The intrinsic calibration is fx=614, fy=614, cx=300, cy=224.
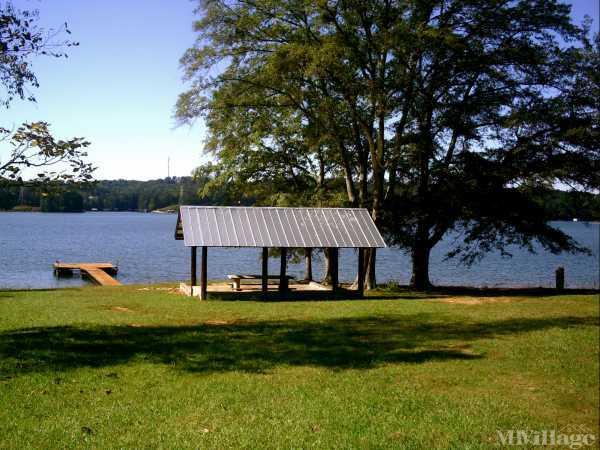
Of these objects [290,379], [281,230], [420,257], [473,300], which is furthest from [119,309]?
[420,257]

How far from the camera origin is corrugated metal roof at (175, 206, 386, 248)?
73.6 ft

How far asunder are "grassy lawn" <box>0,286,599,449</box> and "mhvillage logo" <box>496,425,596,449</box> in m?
0.14

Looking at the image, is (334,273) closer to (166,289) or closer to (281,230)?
(281,230)

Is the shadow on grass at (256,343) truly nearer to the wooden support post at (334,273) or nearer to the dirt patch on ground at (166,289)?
the wooden support post at (334,273)

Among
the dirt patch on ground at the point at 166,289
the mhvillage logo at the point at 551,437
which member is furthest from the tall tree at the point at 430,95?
the mhvillage logo at the point at 551,437

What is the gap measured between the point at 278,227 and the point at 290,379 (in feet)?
46.8

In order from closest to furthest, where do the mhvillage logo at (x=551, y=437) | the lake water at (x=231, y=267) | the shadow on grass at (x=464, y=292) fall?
the mhvillage logo at (x=551, y=437) < the shadow on grass at (x=464, y=292) < the lake water at (x=231, y=267)

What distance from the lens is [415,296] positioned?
24031 mm

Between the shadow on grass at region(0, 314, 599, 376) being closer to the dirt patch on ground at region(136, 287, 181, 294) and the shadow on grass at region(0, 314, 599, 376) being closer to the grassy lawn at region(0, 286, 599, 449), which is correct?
the grassy lawn at region(0, 286, 599, 449)

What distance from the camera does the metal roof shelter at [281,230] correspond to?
73.4 feet

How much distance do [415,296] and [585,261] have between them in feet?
112

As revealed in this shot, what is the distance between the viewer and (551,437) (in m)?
7.34

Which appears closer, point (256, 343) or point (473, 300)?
point (256, 343)

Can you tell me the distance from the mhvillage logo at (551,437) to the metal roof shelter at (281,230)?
49.2ft
